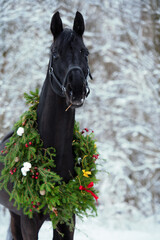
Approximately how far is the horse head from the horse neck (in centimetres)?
13

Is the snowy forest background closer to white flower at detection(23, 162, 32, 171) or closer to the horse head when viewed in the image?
white flower at detection(23, 162, 32, 171)

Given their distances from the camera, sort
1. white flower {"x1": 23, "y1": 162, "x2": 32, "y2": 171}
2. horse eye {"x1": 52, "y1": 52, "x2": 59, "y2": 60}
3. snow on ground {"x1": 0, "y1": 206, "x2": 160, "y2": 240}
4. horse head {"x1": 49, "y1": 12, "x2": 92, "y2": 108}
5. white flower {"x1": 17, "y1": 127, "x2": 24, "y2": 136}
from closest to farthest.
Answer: horse head {"x1": 49, "y1": 12, "x2": 92, "y2": 108} < horse eye {"x1": 52, "y1": 52, "x2": 59, "y2": 60} < white flower {"x1": 23, "y1": 162, "x2": 32, "y2": 171} < white flower {"x1": 17, "y1": 127, "x2": 24, "y2": 136} < snow on ground {"x1": 0, "y1": 206, "x2": 160, "y2": 240}

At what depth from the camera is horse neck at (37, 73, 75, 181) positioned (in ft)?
6.44

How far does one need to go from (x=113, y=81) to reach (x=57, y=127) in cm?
424

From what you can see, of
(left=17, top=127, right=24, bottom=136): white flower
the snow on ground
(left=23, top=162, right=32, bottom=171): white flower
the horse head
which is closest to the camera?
the horse head

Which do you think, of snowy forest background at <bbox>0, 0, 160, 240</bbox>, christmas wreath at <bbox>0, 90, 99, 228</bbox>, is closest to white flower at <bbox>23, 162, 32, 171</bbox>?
christmas wreath at <bbox>0, 90, 99, 228</bbox>

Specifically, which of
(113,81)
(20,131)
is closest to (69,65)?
(20,131)

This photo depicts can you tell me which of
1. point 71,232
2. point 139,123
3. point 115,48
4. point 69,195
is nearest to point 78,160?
point 69,195

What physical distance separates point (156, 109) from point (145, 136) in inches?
25.3

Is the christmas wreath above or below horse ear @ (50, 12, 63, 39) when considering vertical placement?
below

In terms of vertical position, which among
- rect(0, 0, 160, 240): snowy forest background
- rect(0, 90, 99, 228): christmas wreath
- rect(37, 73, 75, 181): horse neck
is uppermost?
rect(0, 0, 160, 240): snowy forest background

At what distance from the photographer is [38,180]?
194 cm

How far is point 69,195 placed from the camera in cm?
197

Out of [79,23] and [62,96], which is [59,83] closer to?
[62,96]
